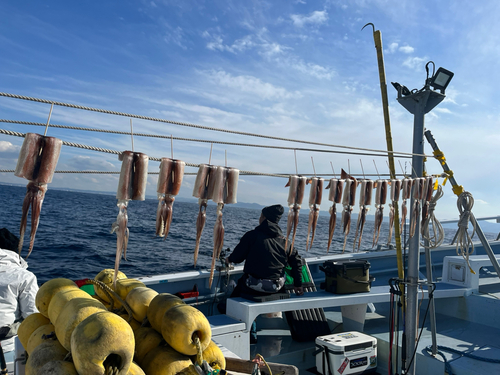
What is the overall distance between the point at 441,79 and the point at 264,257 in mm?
4293

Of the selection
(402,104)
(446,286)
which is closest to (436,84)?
(402,104)

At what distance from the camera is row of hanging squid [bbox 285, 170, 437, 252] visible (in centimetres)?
405

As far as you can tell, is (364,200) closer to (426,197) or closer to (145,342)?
(426,197)

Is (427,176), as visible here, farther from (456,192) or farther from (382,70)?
(382,70)

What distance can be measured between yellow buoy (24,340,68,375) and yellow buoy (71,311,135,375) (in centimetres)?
37

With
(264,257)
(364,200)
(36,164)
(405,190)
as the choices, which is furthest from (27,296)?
(405,190)

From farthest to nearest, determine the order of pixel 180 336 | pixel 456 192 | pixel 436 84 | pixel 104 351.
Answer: pixel 456 192 < pixel 436 84 < pixel 180 336 < pixel 104 351

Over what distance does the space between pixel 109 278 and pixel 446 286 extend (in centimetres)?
792

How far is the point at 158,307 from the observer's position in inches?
107

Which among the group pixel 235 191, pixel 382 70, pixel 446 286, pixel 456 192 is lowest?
pixel 446 286

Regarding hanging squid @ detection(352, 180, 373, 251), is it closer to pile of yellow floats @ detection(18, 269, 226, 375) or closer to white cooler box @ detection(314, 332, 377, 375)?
white cooler box @ detection(314, 332, 377, 375)

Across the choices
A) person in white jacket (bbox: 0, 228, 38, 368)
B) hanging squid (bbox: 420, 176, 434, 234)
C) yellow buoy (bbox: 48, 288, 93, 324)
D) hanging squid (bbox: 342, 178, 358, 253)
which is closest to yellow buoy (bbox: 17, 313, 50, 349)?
yellow buoy (bbox: 48, 288, 93, 324)

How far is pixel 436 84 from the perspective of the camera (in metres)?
5.55

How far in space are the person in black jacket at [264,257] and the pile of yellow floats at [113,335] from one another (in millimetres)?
3558
